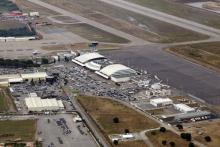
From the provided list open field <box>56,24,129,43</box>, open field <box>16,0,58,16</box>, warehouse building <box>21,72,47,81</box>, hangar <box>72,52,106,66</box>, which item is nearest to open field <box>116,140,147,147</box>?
warehouse building <box>21,72,47,81</box>

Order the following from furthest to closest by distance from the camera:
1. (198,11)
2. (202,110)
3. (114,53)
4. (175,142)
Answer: (198,11)
(114,53)
(202,110)
(175,142)

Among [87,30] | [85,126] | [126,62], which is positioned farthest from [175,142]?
[87,30]

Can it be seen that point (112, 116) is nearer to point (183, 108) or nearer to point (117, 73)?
point (183, 108)

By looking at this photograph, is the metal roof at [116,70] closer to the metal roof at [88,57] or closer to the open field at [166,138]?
the metal roof at [88,57]

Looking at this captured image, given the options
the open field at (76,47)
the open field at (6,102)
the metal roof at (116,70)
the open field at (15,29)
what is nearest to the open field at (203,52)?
the open field at (76,47)

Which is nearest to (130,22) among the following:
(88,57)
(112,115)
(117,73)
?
(88,57)

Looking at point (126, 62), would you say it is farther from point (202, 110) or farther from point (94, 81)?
point (202, 110)
